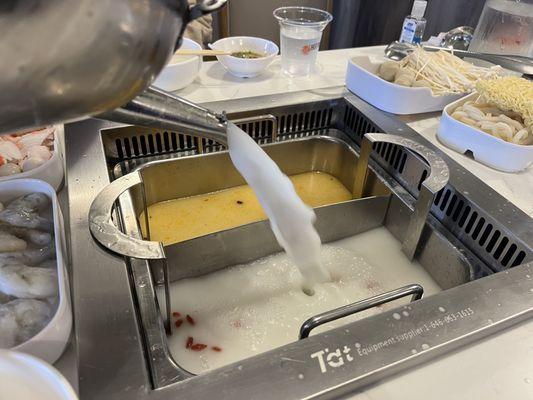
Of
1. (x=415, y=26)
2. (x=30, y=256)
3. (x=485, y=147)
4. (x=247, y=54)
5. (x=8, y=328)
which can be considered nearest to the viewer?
(x=8, y=328)

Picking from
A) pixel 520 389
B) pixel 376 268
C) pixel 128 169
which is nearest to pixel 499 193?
pixel 376 268

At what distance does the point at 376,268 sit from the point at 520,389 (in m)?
0.38

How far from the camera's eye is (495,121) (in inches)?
39.2

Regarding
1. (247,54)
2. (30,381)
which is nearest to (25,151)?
(30,381)

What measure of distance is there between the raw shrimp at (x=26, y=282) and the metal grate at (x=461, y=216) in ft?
2.61

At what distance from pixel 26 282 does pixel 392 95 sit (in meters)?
1.00

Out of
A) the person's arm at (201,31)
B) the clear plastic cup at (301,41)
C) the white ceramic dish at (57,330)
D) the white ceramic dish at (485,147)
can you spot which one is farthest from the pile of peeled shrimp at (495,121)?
the person's arm at (201,31)

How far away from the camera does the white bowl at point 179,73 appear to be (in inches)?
46.0

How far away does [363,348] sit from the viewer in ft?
1.79

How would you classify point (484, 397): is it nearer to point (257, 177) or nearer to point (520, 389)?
point (520, 389)

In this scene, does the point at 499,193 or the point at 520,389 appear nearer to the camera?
the point at 520,389

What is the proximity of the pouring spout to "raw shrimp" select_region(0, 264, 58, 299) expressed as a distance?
0.85 ft

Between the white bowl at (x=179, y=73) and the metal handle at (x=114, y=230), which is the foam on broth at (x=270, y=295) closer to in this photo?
the metal handle at (x=114, y=230)

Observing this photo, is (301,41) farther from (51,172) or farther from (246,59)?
(51,172)
